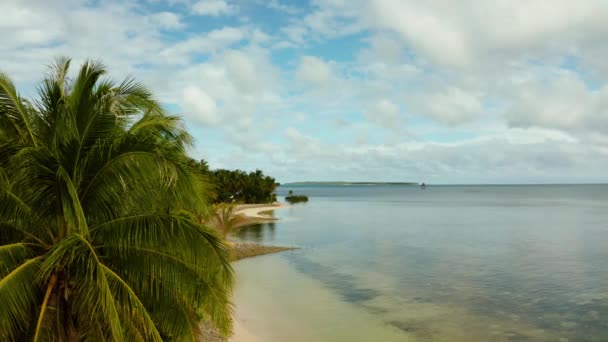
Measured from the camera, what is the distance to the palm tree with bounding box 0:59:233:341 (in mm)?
8383

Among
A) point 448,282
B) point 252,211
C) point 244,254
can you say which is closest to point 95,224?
point 448,282

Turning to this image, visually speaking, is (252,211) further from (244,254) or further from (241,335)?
(241,335)

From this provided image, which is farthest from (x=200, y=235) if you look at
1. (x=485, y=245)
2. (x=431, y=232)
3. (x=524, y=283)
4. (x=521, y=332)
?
(x=431, y=232)

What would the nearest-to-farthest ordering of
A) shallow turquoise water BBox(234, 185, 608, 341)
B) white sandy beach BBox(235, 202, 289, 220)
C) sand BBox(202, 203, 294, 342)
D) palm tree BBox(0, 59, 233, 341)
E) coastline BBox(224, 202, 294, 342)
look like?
palm tree BBox(0, 59, 233, 341) → sand BBox(202, 203, 294, 342) → coastline BBox(224, 202, 294, 342) → shallow turquoise water BBox(234, 185, 608, 341) → white sandy beach BBox(235, 202, 289, 220)

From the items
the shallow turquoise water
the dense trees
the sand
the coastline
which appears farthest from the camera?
the dense trees

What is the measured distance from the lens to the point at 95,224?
9391 millimetres

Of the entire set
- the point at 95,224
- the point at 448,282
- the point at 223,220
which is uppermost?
the point at 95,224

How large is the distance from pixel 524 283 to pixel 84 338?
30297 mm

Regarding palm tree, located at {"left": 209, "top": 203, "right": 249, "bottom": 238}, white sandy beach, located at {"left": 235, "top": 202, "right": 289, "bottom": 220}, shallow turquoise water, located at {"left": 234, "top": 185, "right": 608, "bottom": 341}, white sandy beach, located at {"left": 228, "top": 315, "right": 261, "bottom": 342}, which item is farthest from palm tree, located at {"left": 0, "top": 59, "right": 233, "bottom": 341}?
white sandy beach, located at {"left": 235, "top": 202, "right": 289, "bottom": 220}

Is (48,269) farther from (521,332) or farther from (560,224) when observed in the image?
(560,224)

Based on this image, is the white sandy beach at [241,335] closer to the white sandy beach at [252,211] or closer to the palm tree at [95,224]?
the palm tree at [95,224]

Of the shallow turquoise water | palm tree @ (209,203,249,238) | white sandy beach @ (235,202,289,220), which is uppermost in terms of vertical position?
palm tree @ (209,203,249,238)

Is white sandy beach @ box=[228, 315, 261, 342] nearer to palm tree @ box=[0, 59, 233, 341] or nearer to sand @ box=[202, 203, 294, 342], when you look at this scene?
sand @ box=[202, 203, 294, 342]

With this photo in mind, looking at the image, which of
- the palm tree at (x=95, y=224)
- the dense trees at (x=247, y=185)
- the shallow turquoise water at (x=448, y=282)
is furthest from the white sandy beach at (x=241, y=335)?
the dense trees at (x=247, y=185)
